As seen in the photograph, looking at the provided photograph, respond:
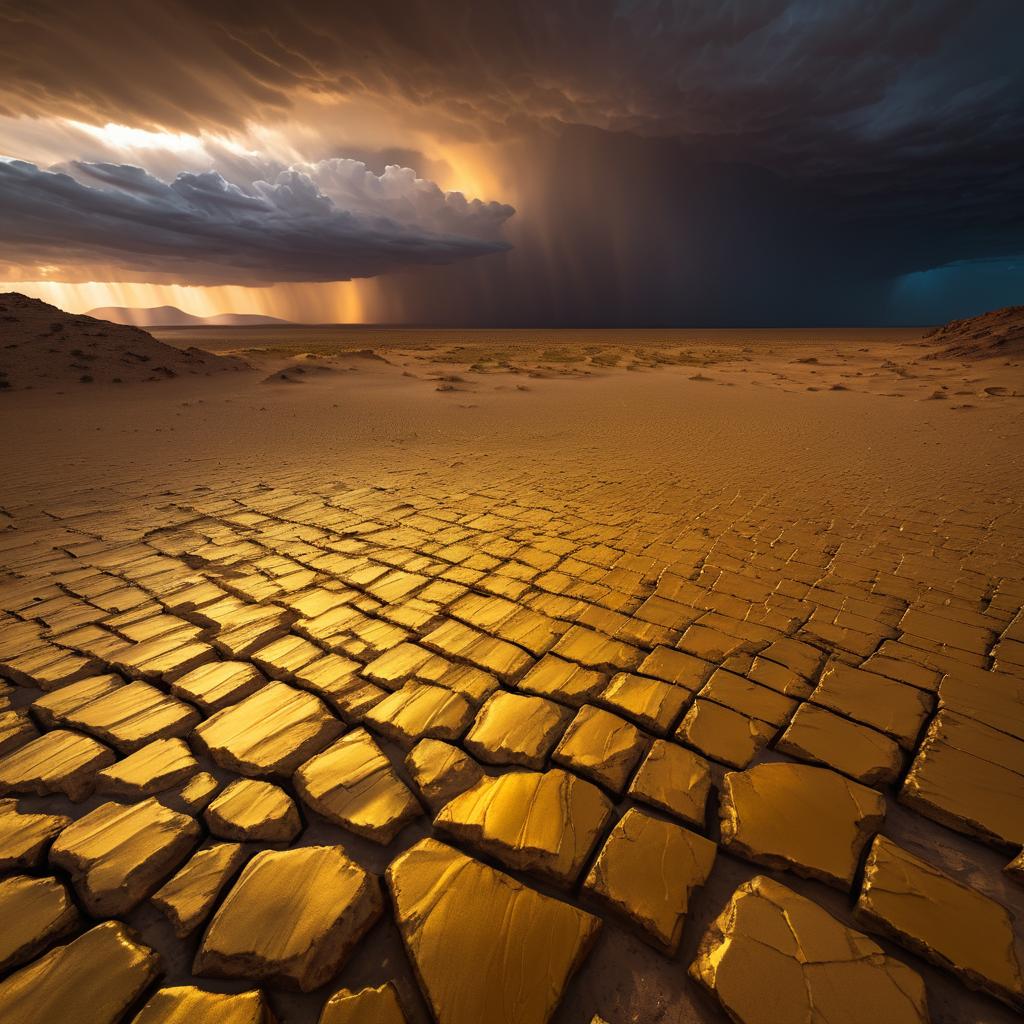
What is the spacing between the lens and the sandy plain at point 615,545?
4.37 ft

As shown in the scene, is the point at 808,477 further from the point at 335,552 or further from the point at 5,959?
the point at 5,959

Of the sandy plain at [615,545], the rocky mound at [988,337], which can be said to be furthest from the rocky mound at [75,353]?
the rocky mound at [988,337]

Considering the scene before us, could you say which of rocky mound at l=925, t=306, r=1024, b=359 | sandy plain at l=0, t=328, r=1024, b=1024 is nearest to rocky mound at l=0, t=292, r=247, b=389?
sandy plain at l=0, t=328, r=1024, b=1024

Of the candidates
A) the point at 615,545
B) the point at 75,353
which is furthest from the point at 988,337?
the point at 75,353

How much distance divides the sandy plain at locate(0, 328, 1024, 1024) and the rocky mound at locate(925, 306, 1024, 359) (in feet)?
40.8

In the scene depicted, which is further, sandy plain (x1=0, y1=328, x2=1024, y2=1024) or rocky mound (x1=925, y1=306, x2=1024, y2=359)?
rocky mound (x1=925, y1=306, x2=1024, y2=359)

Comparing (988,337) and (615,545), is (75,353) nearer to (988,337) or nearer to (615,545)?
(615,545)

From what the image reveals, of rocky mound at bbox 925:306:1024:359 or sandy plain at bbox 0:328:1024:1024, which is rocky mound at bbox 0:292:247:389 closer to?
sandy plain at bbox 0:328:1024:1024

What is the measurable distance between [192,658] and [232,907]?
1.36 metres

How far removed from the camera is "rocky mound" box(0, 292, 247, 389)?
38.7 feet

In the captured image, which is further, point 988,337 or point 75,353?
point 988,337

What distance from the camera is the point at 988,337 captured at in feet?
63.7

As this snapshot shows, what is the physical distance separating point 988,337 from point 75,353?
101ft

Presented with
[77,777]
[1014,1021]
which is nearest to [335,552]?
[77,777]
